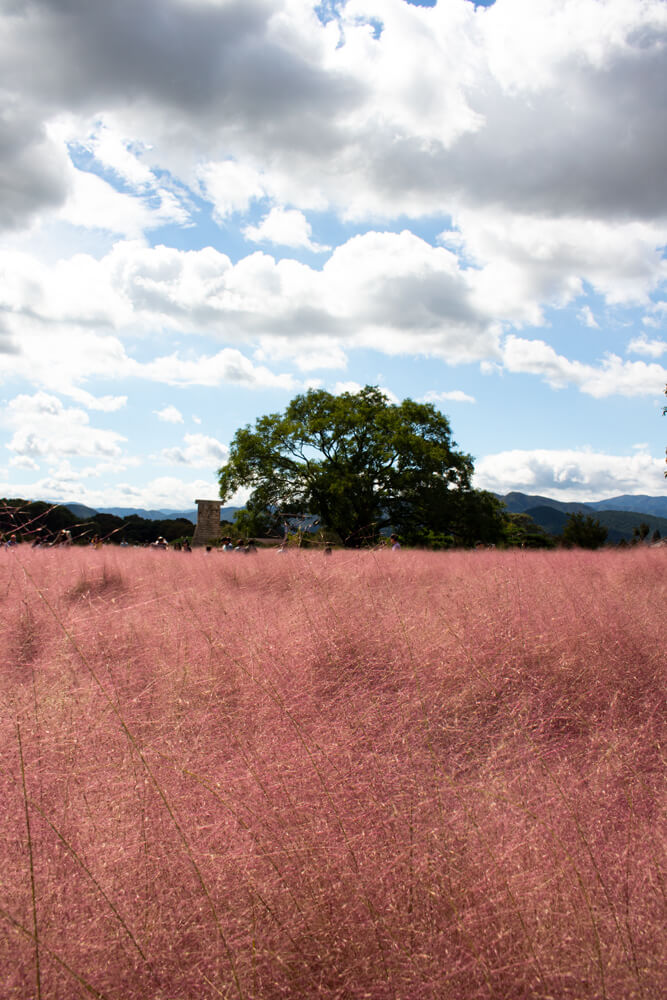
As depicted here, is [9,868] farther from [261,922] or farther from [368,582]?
[368,582]

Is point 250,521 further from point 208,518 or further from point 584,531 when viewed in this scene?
point 584,531

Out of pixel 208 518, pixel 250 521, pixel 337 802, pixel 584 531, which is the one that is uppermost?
pixel 208 518

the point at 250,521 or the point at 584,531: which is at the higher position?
the point at 250,521

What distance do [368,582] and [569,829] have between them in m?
4.01

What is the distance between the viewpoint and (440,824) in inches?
89.5

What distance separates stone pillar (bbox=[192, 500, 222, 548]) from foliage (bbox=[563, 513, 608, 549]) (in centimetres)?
1882

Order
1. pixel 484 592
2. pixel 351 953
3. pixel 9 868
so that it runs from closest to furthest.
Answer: pixel 351 953, pixel 9 868, pixel 484 592

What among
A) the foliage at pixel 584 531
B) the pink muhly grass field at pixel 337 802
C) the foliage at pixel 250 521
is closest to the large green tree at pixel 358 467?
the foliage at pixel 250 521

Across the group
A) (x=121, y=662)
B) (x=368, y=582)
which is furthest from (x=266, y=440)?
(x=121, y=662)

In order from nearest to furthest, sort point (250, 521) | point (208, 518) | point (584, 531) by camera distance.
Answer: point (250, 521)
point (208, 518)
point (584, 531)

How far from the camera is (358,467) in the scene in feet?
88.8

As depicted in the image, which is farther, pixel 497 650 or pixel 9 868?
pixel 497 650

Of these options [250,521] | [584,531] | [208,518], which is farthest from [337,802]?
[584,531]

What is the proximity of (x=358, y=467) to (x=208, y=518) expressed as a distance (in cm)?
795
